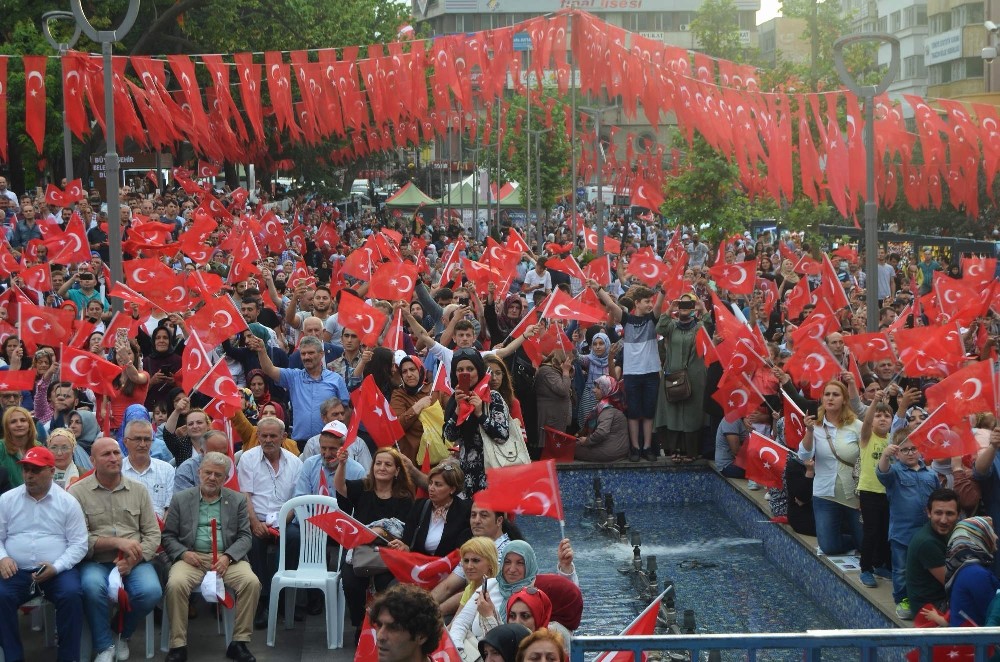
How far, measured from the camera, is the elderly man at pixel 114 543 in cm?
870

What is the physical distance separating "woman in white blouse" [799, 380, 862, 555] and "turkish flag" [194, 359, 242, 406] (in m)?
4.46

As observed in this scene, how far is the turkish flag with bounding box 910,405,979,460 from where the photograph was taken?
9258 mm

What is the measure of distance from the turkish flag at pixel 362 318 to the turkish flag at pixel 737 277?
5.56 m

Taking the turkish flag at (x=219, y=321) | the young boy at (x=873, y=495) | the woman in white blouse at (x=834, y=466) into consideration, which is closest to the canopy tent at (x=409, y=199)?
the turkish flag at (x=219, y=321)

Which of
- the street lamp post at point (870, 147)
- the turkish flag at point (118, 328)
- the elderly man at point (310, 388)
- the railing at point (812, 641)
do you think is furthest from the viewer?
the street lamp post at point (870, 147)

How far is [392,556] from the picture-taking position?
8602 millimetres

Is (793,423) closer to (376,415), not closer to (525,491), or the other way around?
(376,415)

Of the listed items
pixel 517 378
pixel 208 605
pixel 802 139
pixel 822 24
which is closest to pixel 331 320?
pixel 517 378

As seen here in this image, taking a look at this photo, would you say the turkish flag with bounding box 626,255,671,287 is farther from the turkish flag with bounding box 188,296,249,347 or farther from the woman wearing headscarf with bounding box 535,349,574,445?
the turkish flag with bounding box 188,296,249,347

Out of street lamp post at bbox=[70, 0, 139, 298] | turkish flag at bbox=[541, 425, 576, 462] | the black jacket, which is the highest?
street lamp post at bbox=[70, 0, 139, 298]

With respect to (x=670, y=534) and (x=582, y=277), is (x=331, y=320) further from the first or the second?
(x=670, y=534)

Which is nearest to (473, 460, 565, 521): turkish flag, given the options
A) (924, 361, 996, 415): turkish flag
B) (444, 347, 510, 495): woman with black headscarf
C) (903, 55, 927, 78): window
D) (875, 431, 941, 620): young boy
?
(444, 347, 510, 495): woman with black headscarf

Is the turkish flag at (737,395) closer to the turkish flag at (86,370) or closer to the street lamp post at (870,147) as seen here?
the street lamp post at (870,147)

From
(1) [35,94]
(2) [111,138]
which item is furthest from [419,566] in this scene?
(1) [35,94]
